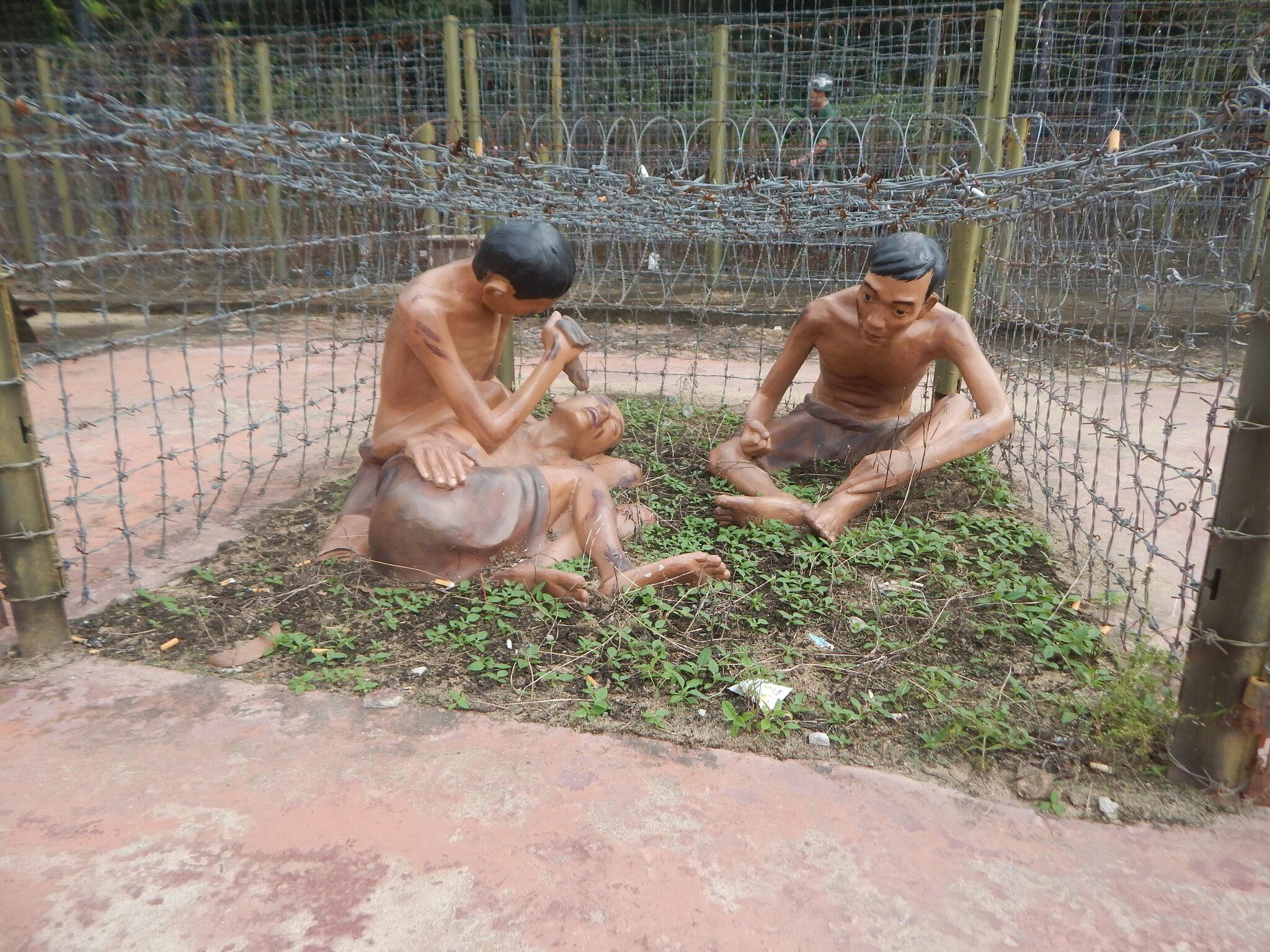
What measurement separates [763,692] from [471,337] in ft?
5.19

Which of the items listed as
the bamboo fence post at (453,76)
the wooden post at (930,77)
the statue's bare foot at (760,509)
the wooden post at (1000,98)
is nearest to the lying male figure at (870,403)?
the statue's bare foot at (760,509)

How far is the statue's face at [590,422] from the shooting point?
3631 millimetres

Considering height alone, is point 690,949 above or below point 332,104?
below

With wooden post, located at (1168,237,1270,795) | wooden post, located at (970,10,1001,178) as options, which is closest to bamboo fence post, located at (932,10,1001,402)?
wooden post, located at (970,10,1001,178)

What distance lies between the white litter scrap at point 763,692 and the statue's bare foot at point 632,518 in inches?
40.5

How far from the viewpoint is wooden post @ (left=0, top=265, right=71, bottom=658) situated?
2490 millimetres

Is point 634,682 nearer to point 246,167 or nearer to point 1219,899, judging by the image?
point 1219,899

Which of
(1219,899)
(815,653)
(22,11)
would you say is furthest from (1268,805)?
(22,11)

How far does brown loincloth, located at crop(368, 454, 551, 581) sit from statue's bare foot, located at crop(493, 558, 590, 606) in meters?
0.10

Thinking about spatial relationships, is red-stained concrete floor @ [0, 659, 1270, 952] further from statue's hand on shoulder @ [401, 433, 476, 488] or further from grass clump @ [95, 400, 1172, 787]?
statue's hand on shoulder @ [401, 433, 476, 488]

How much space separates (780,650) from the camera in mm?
2721

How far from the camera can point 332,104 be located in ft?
28.9

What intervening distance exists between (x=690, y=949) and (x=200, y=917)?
0.89 meters

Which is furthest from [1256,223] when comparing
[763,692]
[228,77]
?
[228,77]
